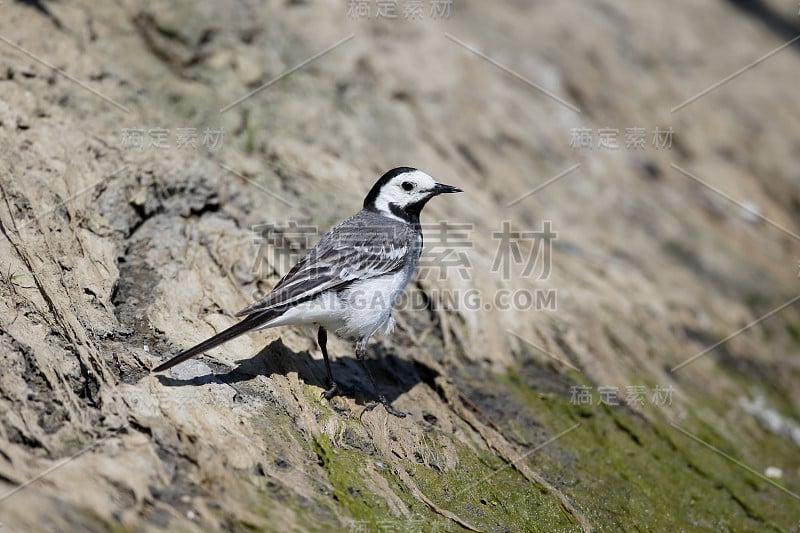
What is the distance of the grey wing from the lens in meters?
6.09

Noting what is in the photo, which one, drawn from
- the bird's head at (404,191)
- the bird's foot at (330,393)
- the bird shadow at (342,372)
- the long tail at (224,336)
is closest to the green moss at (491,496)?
the bird's foot at (330,393)

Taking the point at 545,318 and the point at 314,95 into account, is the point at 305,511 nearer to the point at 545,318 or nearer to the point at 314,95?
the point at 545,318

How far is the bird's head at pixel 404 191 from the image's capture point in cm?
720

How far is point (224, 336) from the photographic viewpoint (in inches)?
212

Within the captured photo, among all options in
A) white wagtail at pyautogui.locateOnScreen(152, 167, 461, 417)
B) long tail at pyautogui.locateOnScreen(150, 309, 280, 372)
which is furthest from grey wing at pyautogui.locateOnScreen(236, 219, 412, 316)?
long tail at pyautogui.locateOnScreen(150, 309, 280, 372)

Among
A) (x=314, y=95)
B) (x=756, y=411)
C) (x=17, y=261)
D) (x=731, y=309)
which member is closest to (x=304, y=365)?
(x=17, y=261)

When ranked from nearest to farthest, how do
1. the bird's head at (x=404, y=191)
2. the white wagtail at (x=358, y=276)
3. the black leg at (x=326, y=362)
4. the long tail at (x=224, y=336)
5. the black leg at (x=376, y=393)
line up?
the long tail at (x=224, y=336), the white wagtail at (x=358, y=276), the black leg at (x=326, y=362), the black leg at (x=376, y=393), the bird's head at (x=404, y=191)

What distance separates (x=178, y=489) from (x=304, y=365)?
2126 mm

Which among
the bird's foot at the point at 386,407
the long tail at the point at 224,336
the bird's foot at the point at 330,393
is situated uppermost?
the long tail at the point at 224,336

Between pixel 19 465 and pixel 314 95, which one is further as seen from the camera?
pixel 314 95

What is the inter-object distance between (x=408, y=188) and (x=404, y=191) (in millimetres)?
48

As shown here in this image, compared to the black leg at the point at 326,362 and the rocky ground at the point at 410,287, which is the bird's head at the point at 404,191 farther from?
the black leg at the point at 326,362

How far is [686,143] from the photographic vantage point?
1325 cm

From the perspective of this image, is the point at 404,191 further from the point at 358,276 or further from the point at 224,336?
the point at 224,336
